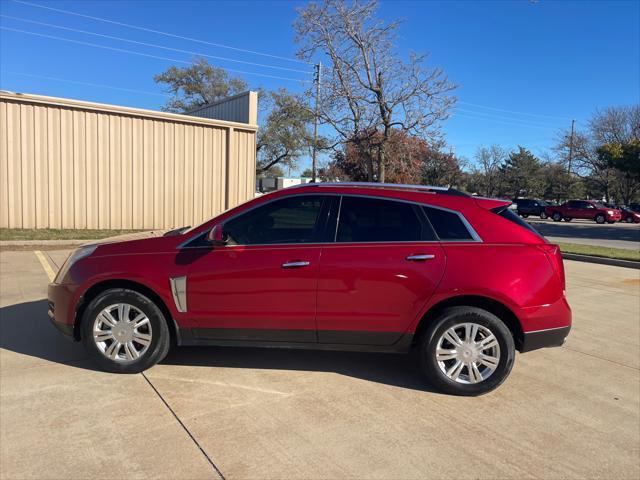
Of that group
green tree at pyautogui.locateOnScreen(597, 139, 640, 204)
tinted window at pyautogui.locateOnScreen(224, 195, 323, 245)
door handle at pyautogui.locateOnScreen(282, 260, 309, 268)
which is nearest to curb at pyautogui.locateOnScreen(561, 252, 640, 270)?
tinted window at pyautogui.locateOnScreen(224, 195, 323, 245)

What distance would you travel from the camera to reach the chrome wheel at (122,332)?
431 cm

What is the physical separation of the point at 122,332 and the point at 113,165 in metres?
12.6

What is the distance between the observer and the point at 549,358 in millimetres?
5117

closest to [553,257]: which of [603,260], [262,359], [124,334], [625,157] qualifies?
[262,359]

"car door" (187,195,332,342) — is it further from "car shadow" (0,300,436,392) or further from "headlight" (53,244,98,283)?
"headlight" (53,244,98,283)

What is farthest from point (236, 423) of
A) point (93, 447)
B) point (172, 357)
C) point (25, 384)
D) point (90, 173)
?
point (90, 173)

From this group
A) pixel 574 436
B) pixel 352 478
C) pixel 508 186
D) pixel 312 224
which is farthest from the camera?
pixel 508 186

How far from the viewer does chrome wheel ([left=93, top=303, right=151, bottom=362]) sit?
4.31 metres

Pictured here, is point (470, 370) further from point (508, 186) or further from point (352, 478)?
point (508, 186)

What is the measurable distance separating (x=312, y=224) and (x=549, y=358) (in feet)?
9.44

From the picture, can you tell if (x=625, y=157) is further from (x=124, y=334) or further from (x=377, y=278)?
(x=124, y=334)

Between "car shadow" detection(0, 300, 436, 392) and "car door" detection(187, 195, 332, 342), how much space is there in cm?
53

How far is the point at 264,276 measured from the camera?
4.15 m

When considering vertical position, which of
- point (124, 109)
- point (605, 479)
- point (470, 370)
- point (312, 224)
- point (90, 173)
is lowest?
point (605, 479)
